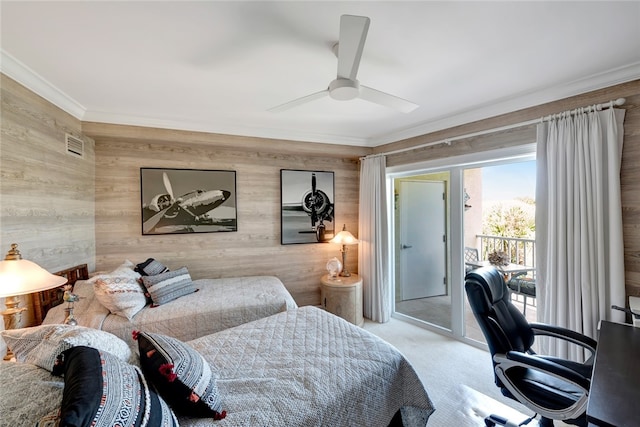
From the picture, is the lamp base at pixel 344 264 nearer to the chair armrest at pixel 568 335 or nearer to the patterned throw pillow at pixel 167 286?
the patterned throw pillow at pixel 167 286

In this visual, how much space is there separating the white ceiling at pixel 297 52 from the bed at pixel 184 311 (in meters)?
1.67

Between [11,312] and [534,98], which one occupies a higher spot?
[534,98]

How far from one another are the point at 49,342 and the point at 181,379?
1.94ft

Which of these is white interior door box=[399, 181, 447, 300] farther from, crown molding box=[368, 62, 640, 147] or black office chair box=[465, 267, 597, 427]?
black office chair box=[465, 267, 597, 427]

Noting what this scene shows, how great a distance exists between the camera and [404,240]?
13.3 ft

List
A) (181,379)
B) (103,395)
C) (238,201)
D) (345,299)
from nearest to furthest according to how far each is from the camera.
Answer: (103,395)
(181,379)
(345,299)
(238,201)

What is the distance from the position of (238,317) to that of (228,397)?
1230 mm

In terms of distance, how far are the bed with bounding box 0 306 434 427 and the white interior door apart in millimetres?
2188

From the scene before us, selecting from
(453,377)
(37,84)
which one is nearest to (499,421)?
(453,377)

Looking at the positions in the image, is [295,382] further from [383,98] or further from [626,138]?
[626,138]

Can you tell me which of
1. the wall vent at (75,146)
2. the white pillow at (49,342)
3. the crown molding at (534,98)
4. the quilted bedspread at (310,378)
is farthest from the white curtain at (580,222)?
the wall vent at (75,146)

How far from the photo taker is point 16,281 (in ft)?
4.98

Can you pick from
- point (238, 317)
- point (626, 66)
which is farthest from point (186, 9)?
point (626, 66)

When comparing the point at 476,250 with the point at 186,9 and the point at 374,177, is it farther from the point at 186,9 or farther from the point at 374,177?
the point at 186,9
